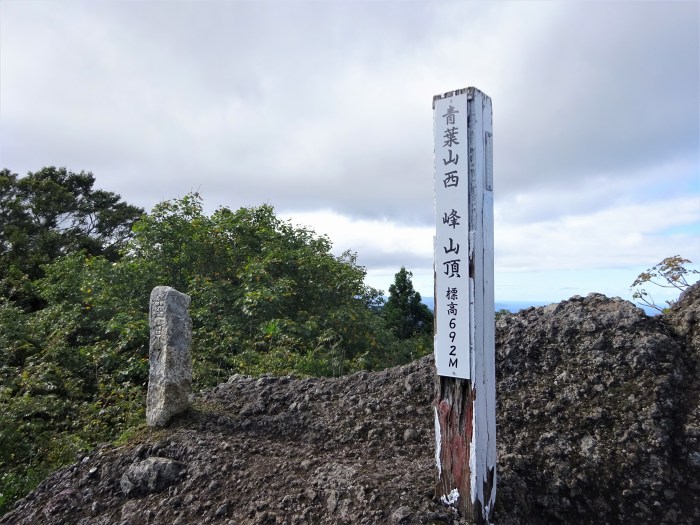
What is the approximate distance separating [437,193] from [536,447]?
69.6 inches

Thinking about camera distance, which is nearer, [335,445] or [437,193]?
[437,193]

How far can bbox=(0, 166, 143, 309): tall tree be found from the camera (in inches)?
490

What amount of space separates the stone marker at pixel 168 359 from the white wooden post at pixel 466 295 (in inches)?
94.7

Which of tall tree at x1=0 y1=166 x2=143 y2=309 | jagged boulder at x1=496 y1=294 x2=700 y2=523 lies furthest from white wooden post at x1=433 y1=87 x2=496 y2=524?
tall tree at x1=0 y1=166 x2=143 y2=309

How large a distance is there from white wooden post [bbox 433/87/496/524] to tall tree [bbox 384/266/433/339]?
814 cm

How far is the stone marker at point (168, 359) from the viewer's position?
13.4ft

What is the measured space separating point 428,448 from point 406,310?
25.8 ft

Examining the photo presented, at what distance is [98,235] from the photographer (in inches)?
601

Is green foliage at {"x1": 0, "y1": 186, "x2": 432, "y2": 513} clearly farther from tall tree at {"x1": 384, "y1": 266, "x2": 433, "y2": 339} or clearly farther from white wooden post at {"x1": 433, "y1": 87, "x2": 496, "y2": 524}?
white wooden post at {"x1": 433, "y1": 87, "x2": 496, "y2": 524}

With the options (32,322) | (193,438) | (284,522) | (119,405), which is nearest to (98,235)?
(32,322)

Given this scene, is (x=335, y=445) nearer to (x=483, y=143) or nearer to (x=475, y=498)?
(x=475, y=498)

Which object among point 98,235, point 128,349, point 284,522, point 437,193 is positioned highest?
point 98,235

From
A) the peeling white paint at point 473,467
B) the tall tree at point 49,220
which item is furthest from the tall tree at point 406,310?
the peeling white paint at point 473,467

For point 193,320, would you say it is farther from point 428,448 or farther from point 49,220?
point 49,220
